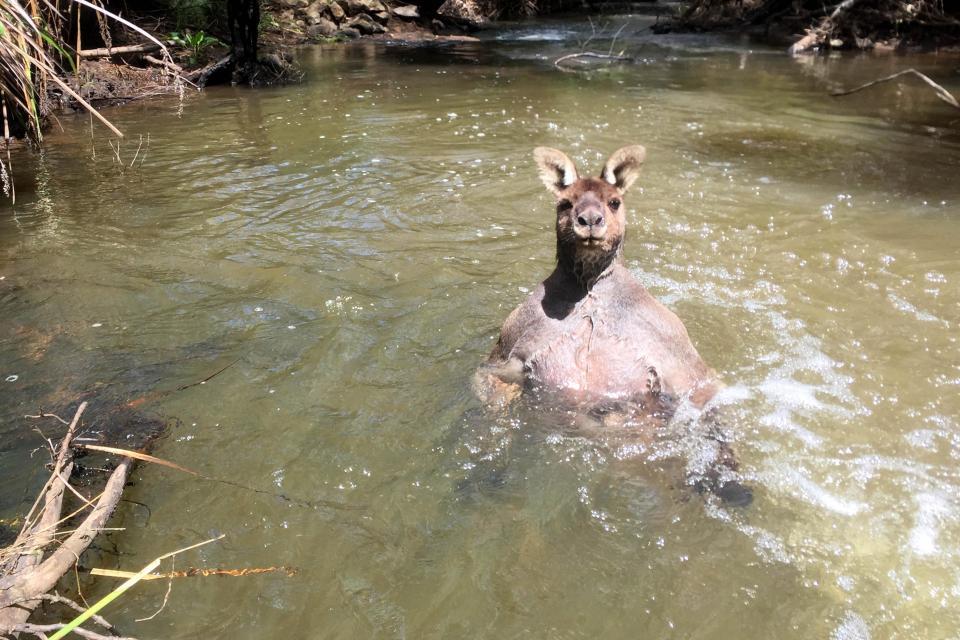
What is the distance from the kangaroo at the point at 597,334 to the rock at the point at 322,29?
20710 millimetres

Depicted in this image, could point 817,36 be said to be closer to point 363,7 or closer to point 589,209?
point 363,7

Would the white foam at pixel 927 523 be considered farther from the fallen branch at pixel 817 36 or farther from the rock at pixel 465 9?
the rock at pixel 465 9

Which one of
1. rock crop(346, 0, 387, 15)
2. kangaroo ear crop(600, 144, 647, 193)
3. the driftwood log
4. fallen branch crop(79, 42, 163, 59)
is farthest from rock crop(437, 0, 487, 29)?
the driftwood log

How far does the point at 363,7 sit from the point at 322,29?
201cm

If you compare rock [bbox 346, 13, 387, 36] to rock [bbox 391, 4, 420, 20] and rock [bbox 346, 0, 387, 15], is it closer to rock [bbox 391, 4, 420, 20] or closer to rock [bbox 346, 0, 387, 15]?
rock [bbox 346, 0, 387, 15]

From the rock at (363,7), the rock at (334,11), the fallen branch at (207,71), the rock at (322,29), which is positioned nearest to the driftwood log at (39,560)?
the fallen branch at (207,71)

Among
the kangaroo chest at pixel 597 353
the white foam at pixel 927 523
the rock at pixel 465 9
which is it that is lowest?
the white foam at pixel 927 523

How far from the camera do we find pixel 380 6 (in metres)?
24.2

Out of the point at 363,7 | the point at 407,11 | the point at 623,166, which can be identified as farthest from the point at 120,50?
the point at 623,166

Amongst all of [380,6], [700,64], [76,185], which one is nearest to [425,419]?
[76,185]

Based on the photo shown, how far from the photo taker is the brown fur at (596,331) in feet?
12.7

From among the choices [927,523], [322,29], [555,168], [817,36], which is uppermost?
[322,29]

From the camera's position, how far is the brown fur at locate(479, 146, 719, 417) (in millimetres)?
3873

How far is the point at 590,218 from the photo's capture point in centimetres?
367
